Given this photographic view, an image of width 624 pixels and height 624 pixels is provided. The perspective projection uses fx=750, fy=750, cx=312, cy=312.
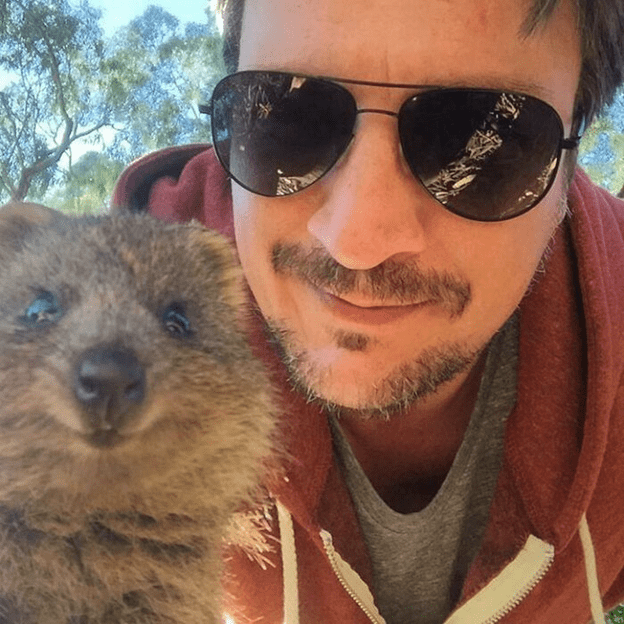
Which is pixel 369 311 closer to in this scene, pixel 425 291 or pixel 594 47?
pixel 425 291

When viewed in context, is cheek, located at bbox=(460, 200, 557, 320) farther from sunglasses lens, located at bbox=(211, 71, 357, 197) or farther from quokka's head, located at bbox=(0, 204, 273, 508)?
quokka's head, located at bbox=(0, 204, 273, 508)

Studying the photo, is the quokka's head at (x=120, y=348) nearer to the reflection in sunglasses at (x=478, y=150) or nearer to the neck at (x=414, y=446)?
the reflection in sunglasses at (x=478, y=150)

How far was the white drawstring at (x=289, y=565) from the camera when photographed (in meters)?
1.71

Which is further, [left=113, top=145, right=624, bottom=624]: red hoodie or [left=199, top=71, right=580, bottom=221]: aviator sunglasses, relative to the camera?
[left=113, top=145, right=624, bottom=624]: red hoodie

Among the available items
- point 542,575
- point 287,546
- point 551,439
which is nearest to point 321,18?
point 551,439

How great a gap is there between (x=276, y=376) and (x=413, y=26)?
775 millimetres

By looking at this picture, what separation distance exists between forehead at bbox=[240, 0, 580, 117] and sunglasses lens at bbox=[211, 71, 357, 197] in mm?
47

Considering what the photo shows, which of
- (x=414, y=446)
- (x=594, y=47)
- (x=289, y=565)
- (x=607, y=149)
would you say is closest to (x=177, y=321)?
(x=289, y=565)

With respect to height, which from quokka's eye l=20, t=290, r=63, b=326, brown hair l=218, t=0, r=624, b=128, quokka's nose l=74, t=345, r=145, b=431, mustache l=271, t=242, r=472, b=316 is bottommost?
quokka's nose l=74, t=345, r=145, b=431

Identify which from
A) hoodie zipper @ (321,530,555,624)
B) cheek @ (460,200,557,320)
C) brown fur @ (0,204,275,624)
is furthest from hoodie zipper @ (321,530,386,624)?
cheek @ (460,200,557,320)

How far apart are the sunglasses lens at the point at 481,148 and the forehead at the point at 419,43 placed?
0.14 feet

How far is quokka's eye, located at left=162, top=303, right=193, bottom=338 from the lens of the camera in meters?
1.17

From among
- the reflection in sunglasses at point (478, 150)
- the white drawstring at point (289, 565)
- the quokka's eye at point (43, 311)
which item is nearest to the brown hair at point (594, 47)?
the reflection in sunglasses at point (478, 150)

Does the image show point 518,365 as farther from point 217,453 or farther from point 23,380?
point 23,380
